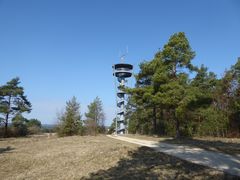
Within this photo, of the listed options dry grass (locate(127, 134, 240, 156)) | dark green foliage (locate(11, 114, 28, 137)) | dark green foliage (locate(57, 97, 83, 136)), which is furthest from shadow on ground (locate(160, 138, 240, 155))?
dark green foliage (locate(11, 114, 28, 137))

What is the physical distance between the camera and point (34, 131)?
44.2 metres

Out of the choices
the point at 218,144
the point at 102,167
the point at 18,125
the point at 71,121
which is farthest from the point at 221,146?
the point at 18,125

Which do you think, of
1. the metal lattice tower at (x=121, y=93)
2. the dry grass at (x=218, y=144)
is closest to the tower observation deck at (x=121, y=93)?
the metal lattice tower at (x=121, y=93)

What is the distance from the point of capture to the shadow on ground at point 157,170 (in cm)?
768

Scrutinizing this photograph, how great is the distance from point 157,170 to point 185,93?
13.2m

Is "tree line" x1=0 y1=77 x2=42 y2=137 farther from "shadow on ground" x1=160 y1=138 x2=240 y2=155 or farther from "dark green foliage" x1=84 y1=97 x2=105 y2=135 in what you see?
"shadow on ground" x1=160 y1=138 x2=240 y2=155

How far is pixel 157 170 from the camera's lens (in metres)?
8.55

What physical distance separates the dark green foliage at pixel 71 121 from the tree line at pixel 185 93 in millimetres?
9042

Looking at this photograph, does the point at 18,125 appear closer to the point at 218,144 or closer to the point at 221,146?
the point at 218,144

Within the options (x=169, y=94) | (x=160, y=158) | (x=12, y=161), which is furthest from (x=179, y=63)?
(x=12, y=161)

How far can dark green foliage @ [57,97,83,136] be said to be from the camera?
32.9 m

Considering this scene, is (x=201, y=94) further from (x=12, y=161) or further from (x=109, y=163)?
(x=12, y=161)

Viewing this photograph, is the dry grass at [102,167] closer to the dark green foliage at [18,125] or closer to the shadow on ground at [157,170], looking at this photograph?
the shadow on ground at [157,170]

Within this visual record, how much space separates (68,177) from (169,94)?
13592mm
